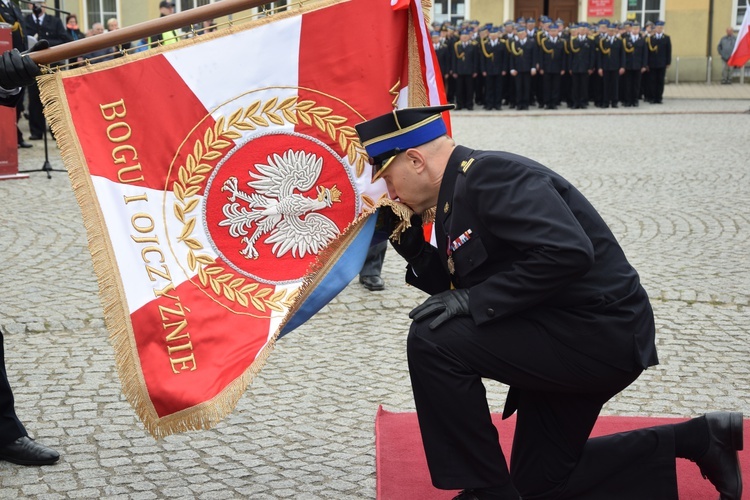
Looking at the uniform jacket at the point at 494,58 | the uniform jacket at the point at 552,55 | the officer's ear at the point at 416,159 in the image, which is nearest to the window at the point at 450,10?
the uniform jacket at the point at 494,58

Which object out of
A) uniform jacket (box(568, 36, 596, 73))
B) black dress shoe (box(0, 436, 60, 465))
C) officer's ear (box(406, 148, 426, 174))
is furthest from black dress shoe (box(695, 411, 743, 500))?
uniform jacket (box(568, 36, 596, 73))

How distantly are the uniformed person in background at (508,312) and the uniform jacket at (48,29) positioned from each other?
13.1m

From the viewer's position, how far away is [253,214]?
3949 mm

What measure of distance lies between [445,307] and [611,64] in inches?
829

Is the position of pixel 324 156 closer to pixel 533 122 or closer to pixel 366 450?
pixel 366 450

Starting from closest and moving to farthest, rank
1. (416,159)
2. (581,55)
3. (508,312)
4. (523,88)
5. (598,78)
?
(508,312)
(416,159)
(581,55)
(523,88)
(598,78)

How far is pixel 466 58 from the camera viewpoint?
2347 centimetres

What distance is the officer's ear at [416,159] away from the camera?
11.1 feet

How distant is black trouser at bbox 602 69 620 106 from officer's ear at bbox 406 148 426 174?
68.1 ft

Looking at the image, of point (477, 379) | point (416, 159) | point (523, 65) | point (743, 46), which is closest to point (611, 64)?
point (523, 65)

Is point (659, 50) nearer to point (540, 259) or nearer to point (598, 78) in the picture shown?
point (598, 78)

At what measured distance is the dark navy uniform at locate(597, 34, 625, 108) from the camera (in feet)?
76.3

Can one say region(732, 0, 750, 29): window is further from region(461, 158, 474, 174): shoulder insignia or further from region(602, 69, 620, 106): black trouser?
region(461, 158, 474, 174): shoulder insignia

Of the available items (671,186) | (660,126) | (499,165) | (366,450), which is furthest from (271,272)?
(660,126)
